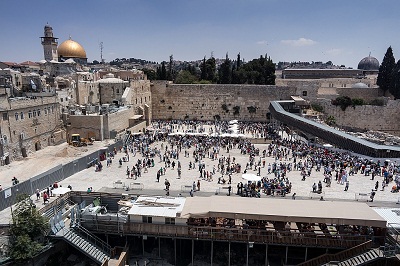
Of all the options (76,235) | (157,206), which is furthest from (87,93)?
(157,206)

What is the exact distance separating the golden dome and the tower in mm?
1570

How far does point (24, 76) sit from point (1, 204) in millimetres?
28664

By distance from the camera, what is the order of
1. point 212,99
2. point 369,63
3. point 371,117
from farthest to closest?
point 369,63 < point 212,99 < point 371,117

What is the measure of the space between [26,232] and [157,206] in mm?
4823

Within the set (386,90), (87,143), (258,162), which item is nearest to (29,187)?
(87,143)

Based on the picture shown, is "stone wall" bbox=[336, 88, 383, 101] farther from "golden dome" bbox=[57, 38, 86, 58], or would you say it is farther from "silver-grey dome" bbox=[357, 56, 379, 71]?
"golden dome" bbox=[57, 38, 86, 58]

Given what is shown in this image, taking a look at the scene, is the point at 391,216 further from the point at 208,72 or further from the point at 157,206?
the point at 208,72

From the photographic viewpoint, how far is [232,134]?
30.6 metres

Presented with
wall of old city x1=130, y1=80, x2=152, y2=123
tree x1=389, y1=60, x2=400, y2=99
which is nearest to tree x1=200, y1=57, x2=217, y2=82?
wall of old city x1=130, y1=80, x2=152, y2=123

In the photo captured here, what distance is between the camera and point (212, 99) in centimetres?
4484

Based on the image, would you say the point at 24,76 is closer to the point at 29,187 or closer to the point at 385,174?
the point at 29,187

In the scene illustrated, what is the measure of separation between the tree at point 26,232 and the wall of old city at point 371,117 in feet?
127

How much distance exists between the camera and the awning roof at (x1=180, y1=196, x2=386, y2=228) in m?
11.8

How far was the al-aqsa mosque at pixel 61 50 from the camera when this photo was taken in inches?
2156
